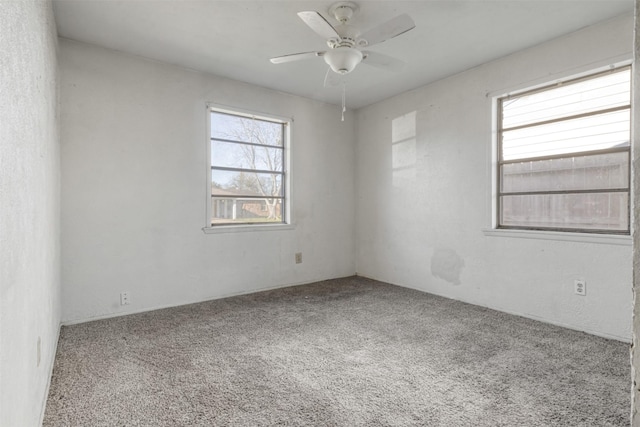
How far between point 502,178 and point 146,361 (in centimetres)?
352

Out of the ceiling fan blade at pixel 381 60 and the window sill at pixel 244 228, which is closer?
the ceiling fan blade at pixel 381 60

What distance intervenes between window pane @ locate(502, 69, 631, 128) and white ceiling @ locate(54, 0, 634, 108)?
0.47 m

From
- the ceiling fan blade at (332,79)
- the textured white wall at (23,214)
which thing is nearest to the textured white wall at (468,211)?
the ceiling fan blade at (332,79)

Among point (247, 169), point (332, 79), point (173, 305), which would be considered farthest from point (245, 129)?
point (173, 305)

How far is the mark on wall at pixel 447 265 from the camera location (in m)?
3.80

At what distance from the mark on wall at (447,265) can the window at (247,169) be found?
75.5 inches

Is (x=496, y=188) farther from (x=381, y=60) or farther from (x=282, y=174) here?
(x=282, y=174)

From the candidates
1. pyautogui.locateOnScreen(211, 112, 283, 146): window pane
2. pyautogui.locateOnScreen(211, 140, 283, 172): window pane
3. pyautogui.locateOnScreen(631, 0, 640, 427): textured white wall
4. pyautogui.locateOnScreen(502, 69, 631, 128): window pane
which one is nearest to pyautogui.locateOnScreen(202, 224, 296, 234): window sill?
pyautogui.locateOnScreen(211, 140, 283, 172): window pane

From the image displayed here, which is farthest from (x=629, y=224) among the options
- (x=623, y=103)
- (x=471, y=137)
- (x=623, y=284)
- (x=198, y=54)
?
(x=198, y=54)

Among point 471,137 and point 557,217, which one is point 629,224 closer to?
point 557,217

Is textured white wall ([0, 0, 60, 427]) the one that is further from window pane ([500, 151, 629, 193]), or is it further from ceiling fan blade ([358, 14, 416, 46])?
window pane ([500, 151, 629, 193])

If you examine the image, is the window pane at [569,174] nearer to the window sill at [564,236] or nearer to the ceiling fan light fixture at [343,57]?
the window sill at [564,236]

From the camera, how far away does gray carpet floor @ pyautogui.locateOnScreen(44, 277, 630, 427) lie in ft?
5.65

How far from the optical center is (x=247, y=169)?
4.12 meters
